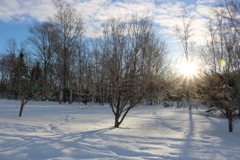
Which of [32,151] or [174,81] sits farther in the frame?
[174,81]

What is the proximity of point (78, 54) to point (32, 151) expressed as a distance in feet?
69.5

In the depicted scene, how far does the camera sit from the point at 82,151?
383 cm

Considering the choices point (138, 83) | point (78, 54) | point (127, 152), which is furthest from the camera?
point (78, 54)

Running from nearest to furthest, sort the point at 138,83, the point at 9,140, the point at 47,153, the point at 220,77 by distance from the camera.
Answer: the point at 47,153
the point at 9,140
the point at 138,83
the point at 220,77

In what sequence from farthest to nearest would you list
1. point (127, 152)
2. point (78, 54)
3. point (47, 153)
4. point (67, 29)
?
1. point (78, 54)
2. point (67, 29)
3. point (127, 152)
4. point (47, 153)

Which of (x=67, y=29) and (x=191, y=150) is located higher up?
(x=67, y=29)

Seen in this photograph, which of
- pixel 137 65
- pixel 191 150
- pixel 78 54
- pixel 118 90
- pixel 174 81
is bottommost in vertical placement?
pixel 191 150

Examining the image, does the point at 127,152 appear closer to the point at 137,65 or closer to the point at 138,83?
the point at 138,83

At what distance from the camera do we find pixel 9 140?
4.36 meters

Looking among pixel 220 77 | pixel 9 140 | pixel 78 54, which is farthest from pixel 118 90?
pixel 78 54

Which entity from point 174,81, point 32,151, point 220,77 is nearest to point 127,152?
point 32,151

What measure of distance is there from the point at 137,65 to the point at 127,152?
437 centimetres

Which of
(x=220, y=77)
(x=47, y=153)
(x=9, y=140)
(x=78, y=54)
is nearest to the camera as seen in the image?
(x=47, y=153)

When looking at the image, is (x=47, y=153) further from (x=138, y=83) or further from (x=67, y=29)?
(x=67, y=29)
